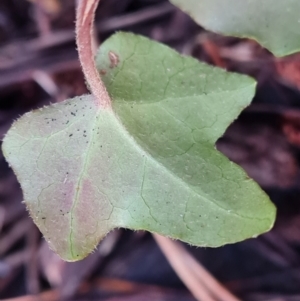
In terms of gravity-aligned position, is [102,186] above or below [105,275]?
above

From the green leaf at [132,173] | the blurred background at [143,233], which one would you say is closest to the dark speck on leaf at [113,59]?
the green leaf at [132,173]

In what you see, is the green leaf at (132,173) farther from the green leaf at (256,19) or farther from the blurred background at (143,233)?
the blurred background at (143,233)

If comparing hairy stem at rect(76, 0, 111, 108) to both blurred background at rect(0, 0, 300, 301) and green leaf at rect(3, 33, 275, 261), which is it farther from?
blurred background at rect(0, 0, 300, 301)

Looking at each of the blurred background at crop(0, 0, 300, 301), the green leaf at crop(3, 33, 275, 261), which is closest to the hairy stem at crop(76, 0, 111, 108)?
the green leaf at crop(3, 33, 275, 261)

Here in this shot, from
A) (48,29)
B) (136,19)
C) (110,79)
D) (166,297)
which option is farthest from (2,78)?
(166,297)

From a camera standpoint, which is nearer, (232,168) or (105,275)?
(232,168)

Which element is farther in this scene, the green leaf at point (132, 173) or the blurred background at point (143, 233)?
the blurred background at point (143, 233)

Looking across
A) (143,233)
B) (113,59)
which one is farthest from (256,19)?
(143,233)

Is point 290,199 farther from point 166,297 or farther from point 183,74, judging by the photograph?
point 183,74
